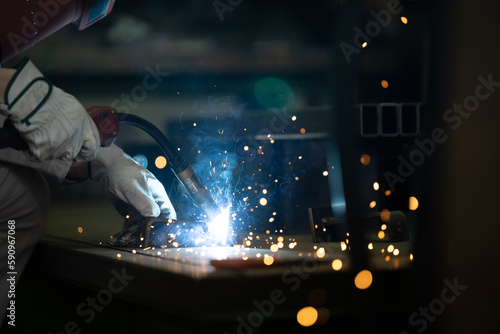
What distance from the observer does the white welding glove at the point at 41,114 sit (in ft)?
1.92

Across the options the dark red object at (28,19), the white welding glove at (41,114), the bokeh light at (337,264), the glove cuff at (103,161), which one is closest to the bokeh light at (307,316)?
the bokeh light at (337,264)

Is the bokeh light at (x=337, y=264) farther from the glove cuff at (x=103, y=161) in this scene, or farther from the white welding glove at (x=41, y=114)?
the glove cuff at (x=103, y=161)

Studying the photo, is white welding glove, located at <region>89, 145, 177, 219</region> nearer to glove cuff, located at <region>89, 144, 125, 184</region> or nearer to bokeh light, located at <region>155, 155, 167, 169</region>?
glove cuff, located at <region>89, 144, 125, 184</region>

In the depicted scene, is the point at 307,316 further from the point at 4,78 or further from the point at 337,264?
the point at 4,78

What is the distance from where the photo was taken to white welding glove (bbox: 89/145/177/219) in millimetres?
815

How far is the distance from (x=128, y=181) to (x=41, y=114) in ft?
0.79

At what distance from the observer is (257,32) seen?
1142 millimetres

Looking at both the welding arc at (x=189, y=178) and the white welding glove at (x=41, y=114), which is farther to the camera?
the welding arc at (x=189, y=178)

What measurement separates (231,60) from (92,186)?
0.42 meters

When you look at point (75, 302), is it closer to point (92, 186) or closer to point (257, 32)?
point (92, 186)

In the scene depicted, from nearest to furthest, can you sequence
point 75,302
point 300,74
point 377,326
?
point 377,326 < point 75,302 < point 300,74

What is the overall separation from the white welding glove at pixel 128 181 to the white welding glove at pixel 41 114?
0.68 ft

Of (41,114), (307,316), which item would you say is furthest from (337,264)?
(41,114)

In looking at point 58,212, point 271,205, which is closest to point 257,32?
point 271,205
